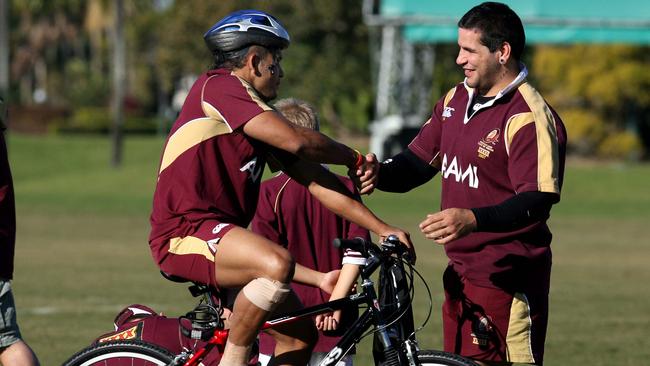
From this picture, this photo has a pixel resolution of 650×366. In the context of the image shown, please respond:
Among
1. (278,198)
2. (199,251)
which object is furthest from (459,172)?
(199,251)

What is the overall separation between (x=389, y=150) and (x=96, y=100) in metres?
55.4

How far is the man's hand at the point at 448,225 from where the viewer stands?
228 inches

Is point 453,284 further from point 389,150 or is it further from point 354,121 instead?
point 354,121

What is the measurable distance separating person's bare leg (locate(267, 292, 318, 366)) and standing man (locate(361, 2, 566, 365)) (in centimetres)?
70

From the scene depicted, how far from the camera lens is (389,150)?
31891 millimetres

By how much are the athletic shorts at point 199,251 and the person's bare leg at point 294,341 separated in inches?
23.7

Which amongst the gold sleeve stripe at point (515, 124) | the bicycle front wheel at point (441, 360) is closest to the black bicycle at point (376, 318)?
the bicycle front wheel at point (441, 360)

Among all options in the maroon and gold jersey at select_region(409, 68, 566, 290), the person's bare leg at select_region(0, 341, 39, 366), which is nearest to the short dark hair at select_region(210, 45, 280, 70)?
the maroon and gold jersey at select_region(409, 68, 566, 290)

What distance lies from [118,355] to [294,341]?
0.81 meters

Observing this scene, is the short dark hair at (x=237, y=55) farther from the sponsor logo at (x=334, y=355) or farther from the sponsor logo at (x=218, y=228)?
the sponsor logo at (x=334, y=355)

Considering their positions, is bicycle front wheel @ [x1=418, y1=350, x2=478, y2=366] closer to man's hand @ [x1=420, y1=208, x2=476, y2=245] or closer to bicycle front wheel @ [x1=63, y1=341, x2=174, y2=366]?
man's hand @ [x1=420, y1=208, x2=476, y2=245]

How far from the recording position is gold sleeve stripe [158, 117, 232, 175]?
5805mm

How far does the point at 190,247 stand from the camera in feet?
19.0

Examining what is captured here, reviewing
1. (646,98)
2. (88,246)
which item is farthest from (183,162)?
(646,98)
